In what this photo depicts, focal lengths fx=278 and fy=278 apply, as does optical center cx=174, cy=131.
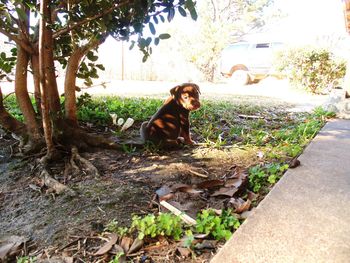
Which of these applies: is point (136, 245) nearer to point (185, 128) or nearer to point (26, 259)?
point (26, 259)

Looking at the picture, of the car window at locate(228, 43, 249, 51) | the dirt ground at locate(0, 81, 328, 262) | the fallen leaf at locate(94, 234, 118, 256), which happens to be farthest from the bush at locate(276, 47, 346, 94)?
the fallen leaf at locate(94, 234, 118, 256)

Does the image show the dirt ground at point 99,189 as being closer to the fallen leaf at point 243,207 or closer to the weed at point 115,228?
the weed at point 115,228

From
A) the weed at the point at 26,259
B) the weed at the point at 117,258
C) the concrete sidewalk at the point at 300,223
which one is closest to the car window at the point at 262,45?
the concrete sidewalk at the point at 300,223

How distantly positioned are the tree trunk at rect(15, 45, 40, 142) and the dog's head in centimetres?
154

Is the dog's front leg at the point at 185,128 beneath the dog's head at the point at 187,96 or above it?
beneath

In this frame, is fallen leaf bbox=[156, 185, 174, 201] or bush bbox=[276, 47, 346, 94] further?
bush bbox=[276, 47, 346, 94]

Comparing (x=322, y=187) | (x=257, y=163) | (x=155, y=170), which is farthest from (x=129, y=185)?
(x=322, y=187)

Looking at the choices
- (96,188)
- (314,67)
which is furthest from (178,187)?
(314,67)

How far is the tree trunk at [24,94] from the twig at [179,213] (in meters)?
1.82

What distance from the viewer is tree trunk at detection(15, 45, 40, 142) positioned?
2.84 metres

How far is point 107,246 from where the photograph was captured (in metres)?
1.52

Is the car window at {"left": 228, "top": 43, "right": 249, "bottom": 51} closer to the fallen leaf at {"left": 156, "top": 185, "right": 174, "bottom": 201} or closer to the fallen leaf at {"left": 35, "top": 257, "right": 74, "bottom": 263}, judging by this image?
the fallen leaf at {"left": 156, "top": 185, "right": 174, "bottom": 201}

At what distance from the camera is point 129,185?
7.29 feet

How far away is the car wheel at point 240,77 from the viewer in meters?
15.0
